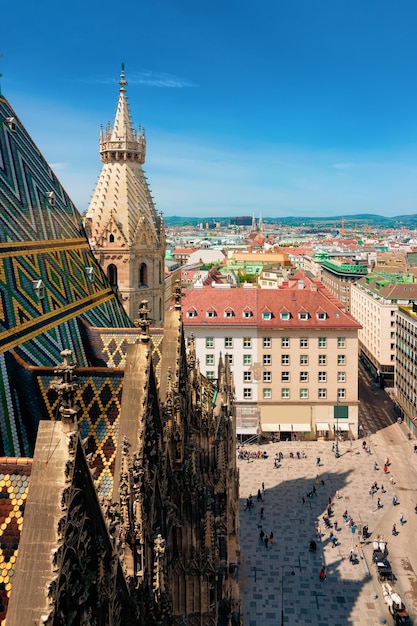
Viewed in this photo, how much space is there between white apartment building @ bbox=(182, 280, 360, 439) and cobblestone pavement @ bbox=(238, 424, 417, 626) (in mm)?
2638

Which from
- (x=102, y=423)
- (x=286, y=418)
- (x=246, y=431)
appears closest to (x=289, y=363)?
(x=286, y=418)

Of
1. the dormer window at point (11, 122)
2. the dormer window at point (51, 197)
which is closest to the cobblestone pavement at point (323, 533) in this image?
the dormer window at point (51, 197)

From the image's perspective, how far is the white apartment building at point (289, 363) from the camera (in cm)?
5994

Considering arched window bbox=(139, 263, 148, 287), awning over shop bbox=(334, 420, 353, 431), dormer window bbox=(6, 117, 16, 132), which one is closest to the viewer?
dormer window bbox=(6, 117, 16, 132)

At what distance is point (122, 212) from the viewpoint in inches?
1470

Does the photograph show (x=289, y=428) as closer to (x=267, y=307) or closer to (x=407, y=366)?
(x=267, y=307)

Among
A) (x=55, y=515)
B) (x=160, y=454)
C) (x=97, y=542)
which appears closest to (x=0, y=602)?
(x=97, y=542)

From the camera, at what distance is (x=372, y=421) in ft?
218

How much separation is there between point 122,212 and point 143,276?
4.79 meters

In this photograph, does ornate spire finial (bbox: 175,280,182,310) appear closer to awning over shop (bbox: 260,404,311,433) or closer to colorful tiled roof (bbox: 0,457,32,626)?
colorful tiled roof (bbox: 0,457,32,626)

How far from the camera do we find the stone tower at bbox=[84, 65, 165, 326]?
37.1 m

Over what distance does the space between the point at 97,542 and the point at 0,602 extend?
1.48 metres

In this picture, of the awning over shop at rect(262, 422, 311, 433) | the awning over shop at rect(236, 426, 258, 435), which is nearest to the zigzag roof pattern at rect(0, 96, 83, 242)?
the awning over shop at rect(236, 426, 258, 435)

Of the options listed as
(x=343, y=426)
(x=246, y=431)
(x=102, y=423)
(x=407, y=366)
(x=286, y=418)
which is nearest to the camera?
(x=102, y=423)
